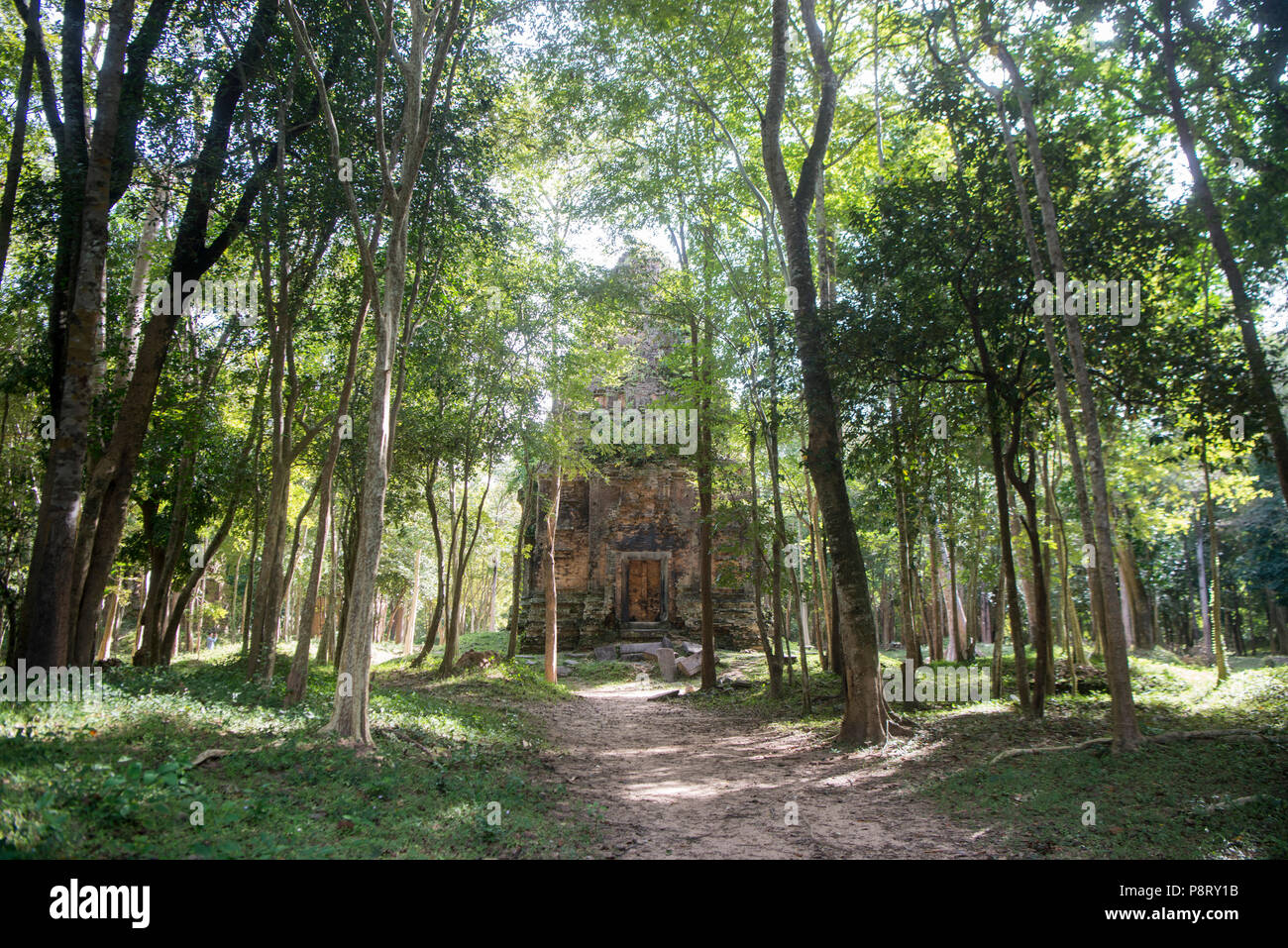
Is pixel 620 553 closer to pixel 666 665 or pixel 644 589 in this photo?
pixel 644 589

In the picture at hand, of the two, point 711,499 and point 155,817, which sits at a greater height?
point 711,499

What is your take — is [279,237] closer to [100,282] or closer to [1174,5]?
[100,282]

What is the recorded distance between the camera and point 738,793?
7.91 metres

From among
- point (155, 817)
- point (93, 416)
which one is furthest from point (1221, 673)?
point (93, 416)

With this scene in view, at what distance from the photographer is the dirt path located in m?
5.87

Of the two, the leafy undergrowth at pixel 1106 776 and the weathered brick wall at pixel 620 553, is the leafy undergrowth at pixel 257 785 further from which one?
the weathered brick wall at pixel 620 553

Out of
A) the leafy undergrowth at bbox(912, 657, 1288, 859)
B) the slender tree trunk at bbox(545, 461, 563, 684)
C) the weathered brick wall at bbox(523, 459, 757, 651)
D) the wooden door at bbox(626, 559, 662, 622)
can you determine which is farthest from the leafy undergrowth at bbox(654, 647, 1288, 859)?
the wooden door at bbox(626, 559, 662, 622)

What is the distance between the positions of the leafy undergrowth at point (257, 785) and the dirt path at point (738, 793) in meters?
0.68

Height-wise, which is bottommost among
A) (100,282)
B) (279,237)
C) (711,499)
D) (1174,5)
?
(711,499)

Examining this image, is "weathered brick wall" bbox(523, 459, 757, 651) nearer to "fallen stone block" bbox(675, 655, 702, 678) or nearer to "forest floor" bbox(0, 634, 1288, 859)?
"fallen stone block" bbox(675, 655, 702, 678)
